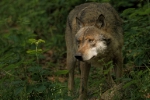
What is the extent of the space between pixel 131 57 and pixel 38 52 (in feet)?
9.10

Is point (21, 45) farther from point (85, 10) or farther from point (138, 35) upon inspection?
point (138, 35)

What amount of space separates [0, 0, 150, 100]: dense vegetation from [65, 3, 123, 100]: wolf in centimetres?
39

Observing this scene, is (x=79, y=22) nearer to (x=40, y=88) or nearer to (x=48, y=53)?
(x=40, y=88)

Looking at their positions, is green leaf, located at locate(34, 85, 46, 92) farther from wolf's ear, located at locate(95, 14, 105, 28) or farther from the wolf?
wolf's ear, located at locate(95, 14, 105, 28)

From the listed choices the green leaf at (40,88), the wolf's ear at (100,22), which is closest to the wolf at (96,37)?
the wolf's ear at (100,22)

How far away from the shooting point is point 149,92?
5.98 meters

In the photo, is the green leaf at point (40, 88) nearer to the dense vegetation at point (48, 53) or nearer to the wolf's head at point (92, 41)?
the dense vegetation at point (48, 53)

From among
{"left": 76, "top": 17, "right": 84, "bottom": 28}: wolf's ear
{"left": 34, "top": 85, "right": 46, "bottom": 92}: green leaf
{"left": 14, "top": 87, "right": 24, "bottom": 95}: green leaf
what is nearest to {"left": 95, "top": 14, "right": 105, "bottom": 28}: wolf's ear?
{"left": 76, "top": 17, "right": 84, "bottom": 28}: wolf's ear

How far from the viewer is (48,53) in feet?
38.3

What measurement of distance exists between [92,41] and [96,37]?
0.39 feet

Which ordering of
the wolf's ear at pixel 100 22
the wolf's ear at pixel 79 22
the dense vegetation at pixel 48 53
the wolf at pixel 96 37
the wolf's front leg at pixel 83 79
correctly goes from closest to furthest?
the dense vegetation at pixel 48 53, the wolf at pixel 96 37, the wolf's ear at pixel 100 22, the wolf's ear at pixel 79 22, the wolf's front leg at pixel 83 79

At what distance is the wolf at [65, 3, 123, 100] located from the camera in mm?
6637

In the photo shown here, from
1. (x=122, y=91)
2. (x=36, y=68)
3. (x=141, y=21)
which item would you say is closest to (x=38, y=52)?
(x=36, y=68)

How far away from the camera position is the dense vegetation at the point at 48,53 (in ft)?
20.7
